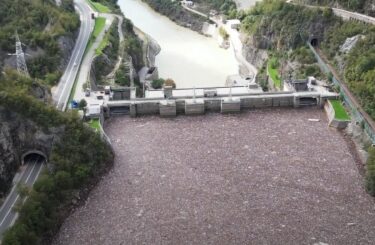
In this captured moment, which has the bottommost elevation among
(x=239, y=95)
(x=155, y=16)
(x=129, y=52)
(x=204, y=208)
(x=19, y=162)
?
(x=204, y=208)

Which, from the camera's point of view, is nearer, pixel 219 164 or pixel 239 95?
pixel 219 164

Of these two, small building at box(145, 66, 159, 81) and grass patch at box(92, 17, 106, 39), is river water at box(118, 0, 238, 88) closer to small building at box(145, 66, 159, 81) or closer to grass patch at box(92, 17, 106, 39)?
small building at box(145, 66, 159, 81)

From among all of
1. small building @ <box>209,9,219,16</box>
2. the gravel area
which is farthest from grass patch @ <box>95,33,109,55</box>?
small building @ <box>209,9,219,16</box>

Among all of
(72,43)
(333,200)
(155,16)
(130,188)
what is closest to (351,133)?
(333,200)

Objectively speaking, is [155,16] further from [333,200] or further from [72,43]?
[333,200]

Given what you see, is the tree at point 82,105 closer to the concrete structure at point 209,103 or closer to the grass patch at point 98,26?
the concrete structure at point 209,103

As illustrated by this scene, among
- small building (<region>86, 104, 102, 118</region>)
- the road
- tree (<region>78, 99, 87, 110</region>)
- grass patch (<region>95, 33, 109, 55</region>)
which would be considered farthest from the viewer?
grass patch (<region>95, 33, 109, 55</region>)

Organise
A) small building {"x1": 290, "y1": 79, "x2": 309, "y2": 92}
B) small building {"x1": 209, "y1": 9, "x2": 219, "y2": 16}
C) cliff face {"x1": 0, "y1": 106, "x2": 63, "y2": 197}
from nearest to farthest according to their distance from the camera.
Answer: cliff face {"x1": 0, "y1": 106, "x2": 63, "y2": 197}, small building {"x1": 290, "y1": 79, "x2": 309, "y2": 92}, small building {"x1": 209, "y1": 9, "x2": 219, "y2": 16}
